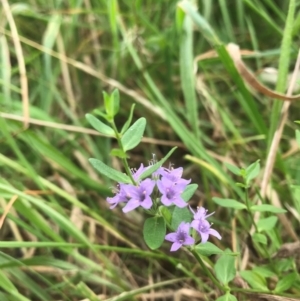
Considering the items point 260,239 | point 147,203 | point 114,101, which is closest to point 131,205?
point 147,203

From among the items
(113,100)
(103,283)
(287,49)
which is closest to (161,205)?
(113,100)

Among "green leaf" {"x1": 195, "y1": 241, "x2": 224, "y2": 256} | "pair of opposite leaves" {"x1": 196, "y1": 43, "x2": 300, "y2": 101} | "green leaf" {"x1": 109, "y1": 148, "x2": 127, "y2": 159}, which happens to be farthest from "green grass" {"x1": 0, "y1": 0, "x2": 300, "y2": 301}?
"green leaf" {"x1": 109, "y1": 148, "x2": 127, "y2": 159}

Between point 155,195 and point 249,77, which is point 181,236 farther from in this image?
point 249,77

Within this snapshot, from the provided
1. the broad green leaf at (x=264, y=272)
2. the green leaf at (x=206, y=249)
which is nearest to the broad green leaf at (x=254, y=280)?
the broad green leaf at (x=264, y=272)

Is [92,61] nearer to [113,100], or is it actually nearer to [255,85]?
[255,85]

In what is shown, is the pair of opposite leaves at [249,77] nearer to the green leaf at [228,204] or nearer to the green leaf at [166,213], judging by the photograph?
the green leaf at [228,204]
